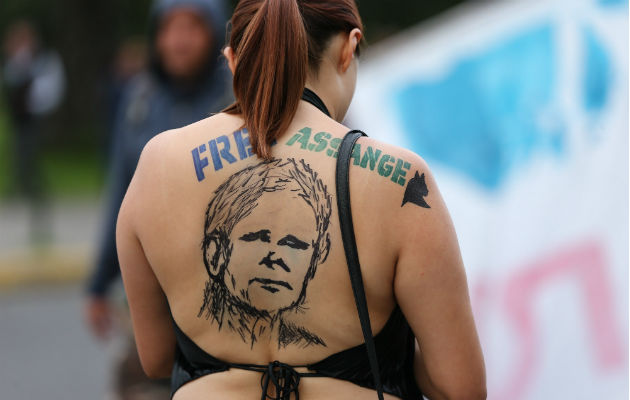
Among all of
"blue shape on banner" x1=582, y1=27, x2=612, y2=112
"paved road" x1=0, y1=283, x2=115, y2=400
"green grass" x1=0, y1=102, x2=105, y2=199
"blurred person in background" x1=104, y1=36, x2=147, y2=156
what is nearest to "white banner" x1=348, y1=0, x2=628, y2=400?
"blue shape on banner" x1=582, y1=27, x2=612, y2=112

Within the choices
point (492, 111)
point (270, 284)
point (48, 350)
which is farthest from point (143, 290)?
point (48, 350)

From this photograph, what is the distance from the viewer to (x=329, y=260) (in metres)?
1.71

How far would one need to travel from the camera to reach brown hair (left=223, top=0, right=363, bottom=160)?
175cm

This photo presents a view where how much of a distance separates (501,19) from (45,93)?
29.0 feet

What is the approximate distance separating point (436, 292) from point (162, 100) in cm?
177

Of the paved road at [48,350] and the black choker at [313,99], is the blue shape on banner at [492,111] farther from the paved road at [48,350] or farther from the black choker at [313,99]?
the paved road at [48,350]

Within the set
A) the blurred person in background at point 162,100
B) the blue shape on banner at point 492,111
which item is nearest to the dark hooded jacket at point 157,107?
the blurred person in background at point 162,100

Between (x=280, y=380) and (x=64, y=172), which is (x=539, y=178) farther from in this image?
(x=64, y=172)

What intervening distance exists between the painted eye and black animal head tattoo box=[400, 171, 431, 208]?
0.21m

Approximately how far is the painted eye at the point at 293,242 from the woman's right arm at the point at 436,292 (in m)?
0.19

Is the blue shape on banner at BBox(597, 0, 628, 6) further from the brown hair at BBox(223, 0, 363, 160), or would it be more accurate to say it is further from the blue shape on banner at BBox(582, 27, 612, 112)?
the brown hair at BBox(223, 0, 363, 160)

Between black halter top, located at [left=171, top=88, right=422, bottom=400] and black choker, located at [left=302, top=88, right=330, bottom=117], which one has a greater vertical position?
black choker, located at [left=302, top=88, right=330, bottom=117]

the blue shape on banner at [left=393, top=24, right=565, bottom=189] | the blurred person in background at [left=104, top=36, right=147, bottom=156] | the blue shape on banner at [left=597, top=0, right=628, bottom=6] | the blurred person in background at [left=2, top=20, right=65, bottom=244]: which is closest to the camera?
the blue shape on banner at [left=597, top=0, right=628, bottom=6]

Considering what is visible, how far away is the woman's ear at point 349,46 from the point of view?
6.13ft
